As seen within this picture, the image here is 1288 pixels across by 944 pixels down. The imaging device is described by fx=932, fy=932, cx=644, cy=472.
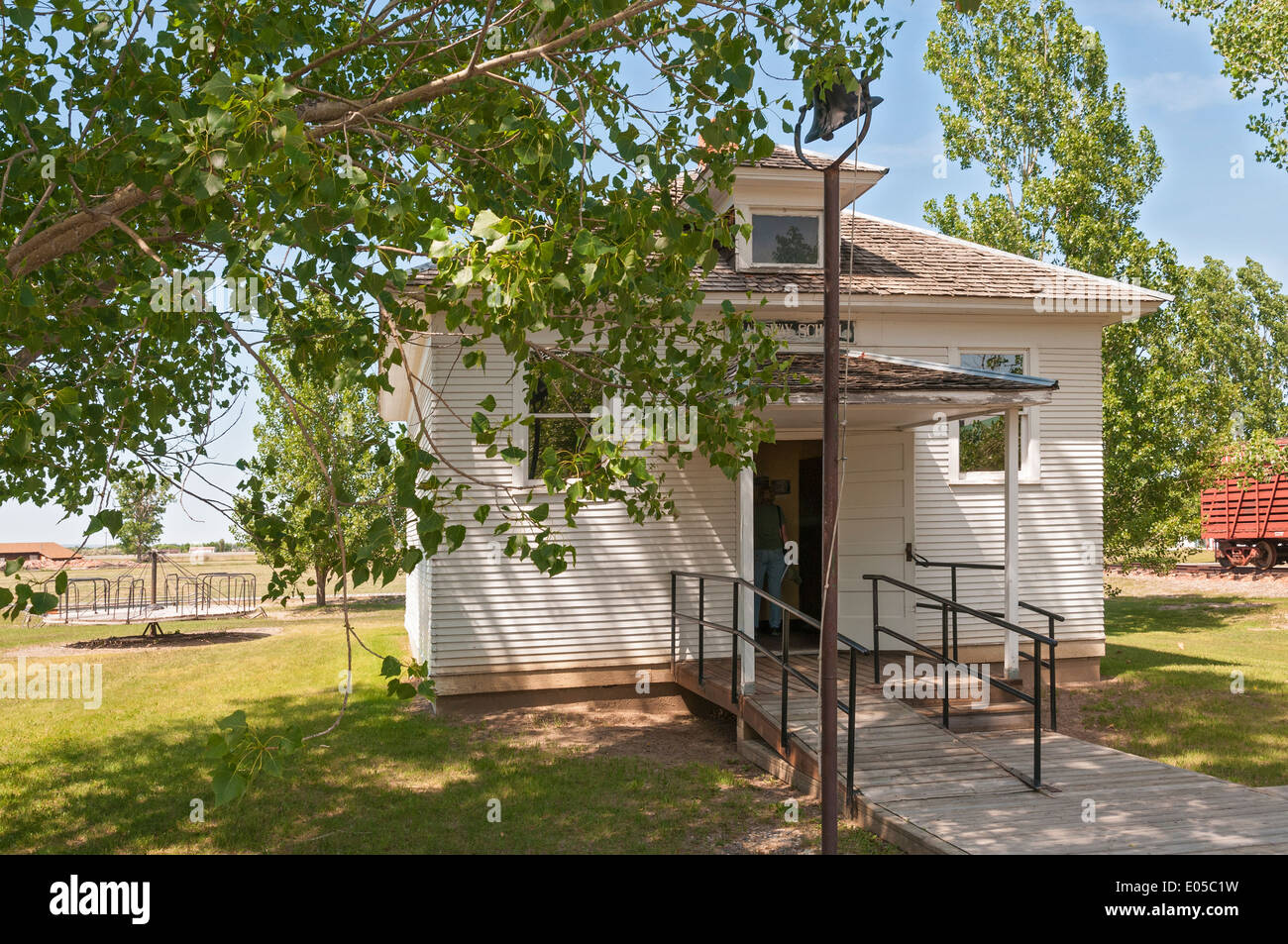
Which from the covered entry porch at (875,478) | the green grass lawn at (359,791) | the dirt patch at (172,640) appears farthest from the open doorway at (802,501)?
the dirt patch at (172,640)

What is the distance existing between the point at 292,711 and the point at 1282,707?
40.8ft

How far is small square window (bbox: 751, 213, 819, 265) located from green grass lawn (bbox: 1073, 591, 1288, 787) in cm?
663

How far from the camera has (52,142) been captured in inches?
201

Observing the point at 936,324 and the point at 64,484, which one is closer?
A: the point at 64,484

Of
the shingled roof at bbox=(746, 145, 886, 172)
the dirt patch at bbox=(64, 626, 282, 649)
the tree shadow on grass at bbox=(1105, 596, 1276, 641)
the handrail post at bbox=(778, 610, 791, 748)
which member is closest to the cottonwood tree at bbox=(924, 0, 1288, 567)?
the tree shadow on grass at bbox=(1105, 596, 1276, 641)

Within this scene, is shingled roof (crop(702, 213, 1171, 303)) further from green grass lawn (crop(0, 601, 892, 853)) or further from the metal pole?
the metal pole

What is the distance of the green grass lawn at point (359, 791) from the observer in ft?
23.3

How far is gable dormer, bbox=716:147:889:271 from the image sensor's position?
11875mm

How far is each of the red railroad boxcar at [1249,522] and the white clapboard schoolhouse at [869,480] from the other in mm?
19772

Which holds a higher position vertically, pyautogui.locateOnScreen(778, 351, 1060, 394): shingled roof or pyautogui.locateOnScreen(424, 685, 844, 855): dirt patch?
pyautogui.locateOnScreen(778, 351, 1060, 394): shingled roof

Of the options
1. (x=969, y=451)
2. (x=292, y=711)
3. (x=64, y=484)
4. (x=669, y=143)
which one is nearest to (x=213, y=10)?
(x=669, y=143)

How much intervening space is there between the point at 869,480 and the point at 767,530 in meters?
1.51

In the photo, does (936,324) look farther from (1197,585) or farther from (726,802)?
(1197,585)

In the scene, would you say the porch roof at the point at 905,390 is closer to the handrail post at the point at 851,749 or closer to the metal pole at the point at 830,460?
the handrail post at the point at 851,749
